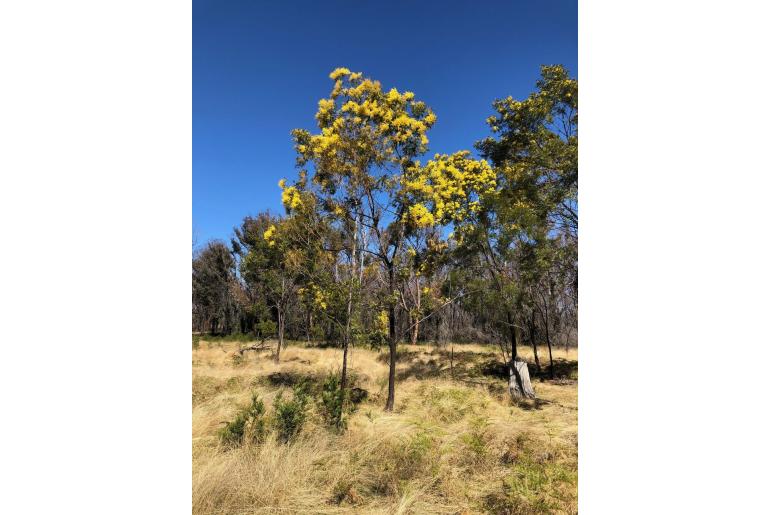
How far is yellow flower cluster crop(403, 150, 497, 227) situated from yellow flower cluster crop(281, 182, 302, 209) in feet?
2.46

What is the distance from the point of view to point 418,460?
1734 mm

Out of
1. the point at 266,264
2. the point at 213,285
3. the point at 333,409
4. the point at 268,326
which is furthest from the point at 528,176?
the point at 213,285

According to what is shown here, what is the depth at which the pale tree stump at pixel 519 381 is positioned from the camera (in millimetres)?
2404

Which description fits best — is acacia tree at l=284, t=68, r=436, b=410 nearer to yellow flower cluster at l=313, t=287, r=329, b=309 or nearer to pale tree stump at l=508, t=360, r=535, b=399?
yellow flower cluster at l=313, t=287, r=329, b=309

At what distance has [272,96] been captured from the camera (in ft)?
6.96

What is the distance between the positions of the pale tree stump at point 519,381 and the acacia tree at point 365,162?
0.83m

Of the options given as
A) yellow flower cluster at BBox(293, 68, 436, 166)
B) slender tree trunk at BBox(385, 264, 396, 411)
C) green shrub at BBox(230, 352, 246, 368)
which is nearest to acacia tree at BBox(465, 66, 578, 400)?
yellow flower cluster at BBox(293, 68, 436, 166)

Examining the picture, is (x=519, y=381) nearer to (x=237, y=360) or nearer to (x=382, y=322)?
(x=382, y=322)

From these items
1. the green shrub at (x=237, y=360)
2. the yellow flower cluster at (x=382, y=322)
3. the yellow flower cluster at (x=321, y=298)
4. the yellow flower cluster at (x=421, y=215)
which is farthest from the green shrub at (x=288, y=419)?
the green shrub at (x=237, y=360)

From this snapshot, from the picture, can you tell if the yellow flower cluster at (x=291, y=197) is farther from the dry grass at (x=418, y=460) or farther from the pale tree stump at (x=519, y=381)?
the pale tree stump at (x=519, y=381)

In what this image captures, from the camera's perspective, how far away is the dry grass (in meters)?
1.53
